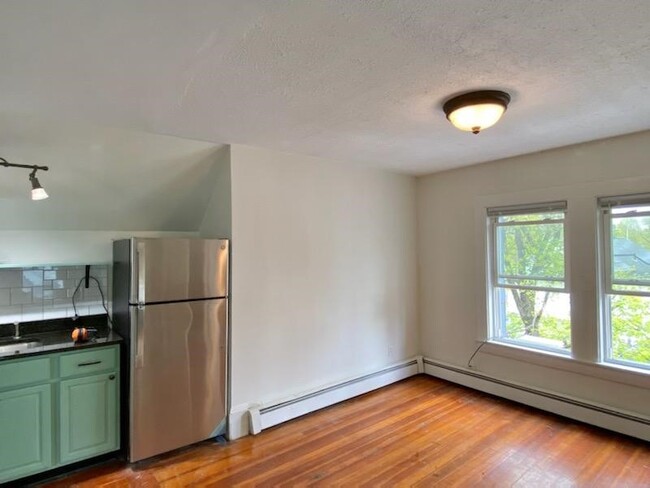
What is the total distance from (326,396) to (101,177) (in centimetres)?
271

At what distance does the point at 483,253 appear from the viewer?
386 centimetres

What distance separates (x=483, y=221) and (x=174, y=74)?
319 centimetres

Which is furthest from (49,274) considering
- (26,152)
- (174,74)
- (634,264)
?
(634,264)

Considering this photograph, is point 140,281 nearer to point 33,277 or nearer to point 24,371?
point 24,371

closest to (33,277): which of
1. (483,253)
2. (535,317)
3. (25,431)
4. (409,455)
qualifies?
(25,431)

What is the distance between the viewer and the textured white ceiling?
1372mm

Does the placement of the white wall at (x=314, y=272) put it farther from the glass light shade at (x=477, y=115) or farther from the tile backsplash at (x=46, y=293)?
the glass light shade at (x=477, y=115)

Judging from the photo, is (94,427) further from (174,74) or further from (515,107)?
(515,107)

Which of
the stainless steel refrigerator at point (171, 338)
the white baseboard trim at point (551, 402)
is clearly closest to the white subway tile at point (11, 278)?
the stainless steel refrigerator at point (171, 338)

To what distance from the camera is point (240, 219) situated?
3088mm

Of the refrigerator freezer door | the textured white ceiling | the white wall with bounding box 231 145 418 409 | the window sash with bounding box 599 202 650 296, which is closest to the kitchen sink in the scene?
the refrigerator freezer door

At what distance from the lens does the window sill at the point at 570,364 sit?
114 inches

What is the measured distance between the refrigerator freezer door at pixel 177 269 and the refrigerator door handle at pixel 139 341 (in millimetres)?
92

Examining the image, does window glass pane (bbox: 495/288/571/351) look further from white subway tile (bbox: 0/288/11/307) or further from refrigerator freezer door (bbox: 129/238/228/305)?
white subway tile (bbox: 0/288/11/307)
